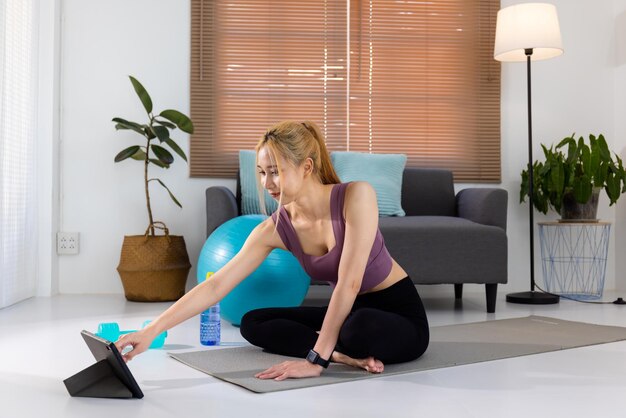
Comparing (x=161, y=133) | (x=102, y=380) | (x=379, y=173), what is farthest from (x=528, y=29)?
(x=102, y=380)

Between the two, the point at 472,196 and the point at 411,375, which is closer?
A: the point at 411,375

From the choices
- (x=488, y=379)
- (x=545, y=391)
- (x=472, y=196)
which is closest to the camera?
(x=545, y=391)

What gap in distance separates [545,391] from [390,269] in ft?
1.95

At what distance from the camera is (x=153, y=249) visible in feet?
13.4

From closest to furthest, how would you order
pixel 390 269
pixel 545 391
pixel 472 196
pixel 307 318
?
pixel 545 391 < pixel 390 269 < pixel 307 318 < pixel 472 196

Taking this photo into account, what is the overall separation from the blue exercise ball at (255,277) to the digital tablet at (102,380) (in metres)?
1.08

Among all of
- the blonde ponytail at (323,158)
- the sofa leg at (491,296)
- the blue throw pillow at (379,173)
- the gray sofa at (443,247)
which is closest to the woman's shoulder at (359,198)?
the blonde ponytail at (323,158)

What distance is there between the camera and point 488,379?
2.15 m

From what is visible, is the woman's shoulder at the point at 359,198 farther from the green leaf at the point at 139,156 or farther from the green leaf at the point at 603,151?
the green leaf at the point at 603,151

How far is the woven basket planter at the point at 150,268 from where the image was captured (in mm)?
4059

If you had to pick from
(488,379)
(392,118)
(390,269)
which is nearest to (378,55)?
(392,118)

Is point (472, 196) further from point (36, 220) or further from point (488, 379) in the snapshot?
point (36, 220)

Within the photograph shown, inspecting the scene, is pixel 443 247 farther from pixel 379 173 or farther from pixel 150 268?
pixel 150 268

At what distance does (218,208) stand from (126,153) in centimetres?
78
